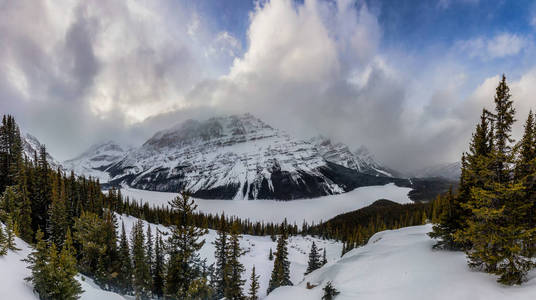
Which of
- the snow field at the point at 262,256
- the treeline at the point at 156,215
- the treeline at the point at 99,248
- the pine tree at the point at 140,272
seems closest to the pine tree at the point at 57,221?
the treeline at the point at 99,248

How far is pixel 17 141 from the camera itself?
55750 mm

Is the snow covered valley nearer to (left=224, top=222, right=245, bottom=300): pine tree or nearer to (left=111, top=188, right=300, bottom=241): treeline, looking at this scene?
(left=224, top=222, right=245, bottom=300): pine tree

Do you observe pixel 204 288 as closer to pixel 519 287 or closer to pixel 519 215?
pixel 519 287

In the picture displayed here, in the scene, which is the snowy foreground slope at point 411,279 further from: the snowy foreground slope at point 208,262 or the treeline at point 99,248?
the snowy foreground slope at point 208,262

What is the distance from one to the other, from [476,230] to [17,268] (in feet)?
107

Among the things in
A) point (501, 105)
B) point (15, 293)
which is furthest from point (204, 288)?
Answer: point (501, 105)

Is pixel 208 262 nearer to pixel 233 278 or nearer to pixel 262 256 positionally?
pixel 262 256

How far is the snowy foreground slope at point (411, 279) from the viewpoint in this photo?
39.3 feet

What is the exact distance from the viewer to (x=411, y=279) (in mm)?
16000

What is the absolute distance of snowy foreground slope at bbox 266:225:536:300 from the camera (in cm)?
1198

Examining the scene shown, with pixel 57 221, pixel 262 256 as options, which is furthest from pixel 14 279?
pixel 262 256

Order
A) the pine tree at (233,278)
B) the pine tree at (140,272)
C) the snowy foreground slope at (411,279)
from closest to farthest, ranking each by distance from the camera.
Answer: the snowy foreground slope at (411,279)
the pine tree at (233,278)
the pine tree at (140,272)

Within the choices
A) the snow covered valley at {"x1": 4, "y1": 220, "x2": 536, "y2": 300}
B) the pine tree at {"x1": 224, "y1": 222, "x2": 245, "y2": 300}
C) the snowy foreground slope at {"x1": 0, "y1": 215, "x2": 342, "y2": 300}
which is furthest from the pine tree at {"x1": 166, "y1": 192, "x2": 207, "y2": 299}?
the pine tree at {"x1": 224, "y1": 222, "x2": 245, "y2": 300}

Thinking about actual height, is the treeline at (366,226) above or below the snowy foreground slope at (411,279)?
below
